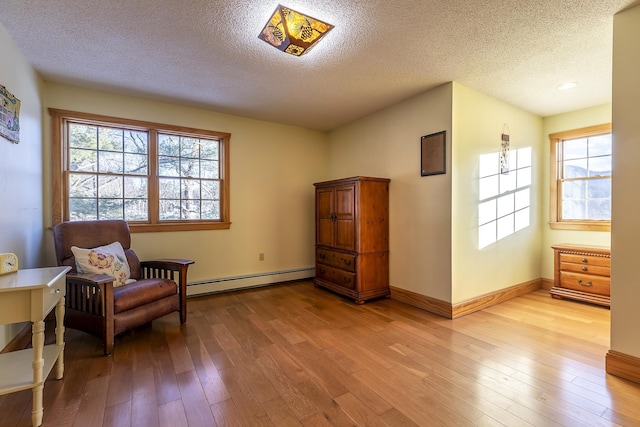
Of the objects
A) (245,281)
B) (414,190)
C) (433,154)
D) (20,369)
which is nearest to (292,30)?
(433,154)

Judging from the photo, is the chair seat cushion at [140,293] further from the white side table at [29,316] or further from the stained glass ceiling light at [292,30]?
the stained glass ceiling light at [292,30]

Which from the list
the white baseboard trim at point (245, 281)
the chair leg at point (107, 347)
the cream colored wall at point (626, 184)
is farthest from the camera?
the white baseboard trim at point (245, 281)

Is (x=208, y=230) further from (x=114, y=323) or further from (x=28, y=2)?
(x=28, y=2)

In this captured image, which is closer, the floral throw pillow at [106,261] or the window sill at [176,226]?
the floral throw pillow at [106,261]

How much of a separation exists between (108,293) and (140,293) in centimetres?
27

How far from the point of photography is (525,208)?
378 cm

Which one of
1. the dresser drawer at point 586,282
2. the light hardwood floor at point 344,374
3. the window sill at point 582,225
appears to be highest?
the window sill at point 582,225

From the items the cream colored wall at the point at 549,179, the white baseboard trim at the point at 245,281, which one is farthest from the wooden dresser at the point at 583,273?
the white baseboard trim at the point at 245,281

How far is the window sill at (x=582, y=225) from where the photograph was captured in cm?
352

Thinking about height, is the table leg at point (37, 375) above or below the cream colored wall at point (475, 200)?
below

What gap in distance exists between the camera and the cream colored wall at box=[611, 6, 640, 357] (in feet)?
5.96

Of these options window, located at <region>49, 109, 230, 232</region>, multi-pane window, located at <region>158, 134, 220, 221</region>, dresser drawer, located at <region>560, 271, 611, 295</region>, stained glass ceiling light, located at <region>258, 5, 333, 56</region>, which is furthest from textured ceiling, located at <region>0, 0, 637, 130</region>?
dresser drawer, located at <region>560, 271, 611, 295</region>

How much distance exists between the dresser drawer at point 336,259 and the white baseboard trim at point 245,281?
1.87 ft

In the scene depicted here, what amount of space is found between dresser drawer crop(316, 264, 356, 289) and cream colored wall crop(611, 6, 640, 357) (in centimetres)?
225
